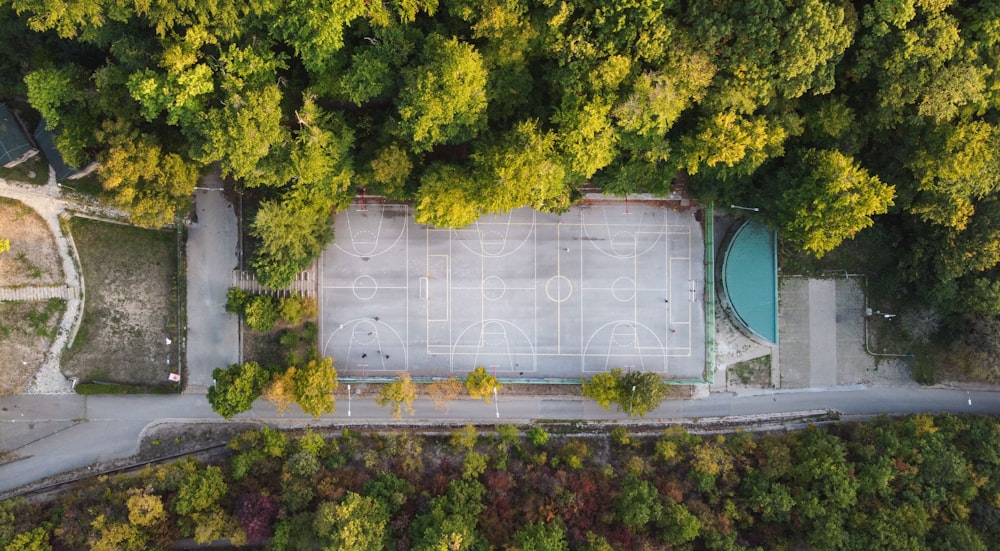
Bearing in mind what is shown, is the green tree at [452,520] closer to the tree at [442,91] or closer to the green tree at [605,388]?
the green tree at [605,388]

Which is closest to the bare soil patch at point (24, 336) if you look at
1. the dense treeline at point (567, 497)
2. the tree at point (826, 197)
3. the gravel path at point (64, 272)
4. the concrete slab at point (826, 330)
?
the gravel path at point (64, 272)

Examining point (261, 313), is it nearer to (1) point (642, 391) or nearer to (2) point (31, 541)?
(2) point (31, 541)

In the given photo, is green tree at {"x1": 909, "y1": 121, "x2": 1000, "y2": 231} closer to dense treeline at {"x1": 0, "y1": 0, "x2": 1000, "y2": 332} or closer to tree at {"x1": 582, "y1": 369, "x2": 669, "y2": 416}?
dense treeline at {"x1": 0, "y1": 0, "x2": 1000, "y2": 332}

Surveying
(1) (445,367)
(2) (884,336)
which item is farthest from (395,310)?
(2) (884,336)

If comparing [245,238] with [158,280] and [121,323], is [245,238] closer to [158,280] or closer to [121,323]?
[158,280]

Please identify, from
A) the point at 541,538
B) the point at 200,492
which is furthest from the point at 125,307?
the point at 541,538
